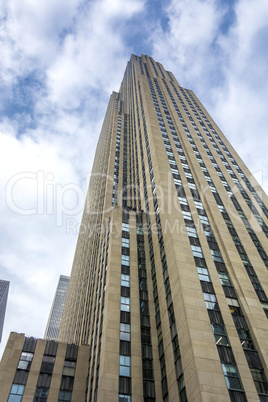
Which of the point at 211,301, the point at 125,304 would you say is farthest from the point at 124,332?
the point at 211,301

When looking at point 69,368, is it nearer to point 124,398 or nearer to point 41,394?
point 41,394

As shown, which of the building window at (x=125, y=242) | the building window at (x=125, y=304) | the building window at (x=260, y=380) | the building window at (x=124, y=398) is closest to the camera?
the building window at (x=260, y=380)

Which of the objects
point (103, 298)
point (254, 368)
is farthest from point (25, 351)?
point (254, 368)

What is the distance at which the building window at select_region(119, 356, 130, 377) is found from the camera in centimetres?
3631

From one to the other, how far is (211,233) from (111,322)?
67.8 ft

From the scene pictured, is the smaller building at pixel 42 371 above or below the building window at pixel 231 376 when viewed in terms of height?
above

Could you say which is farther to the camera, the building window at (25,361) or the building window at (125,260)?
the building window at (125,260)

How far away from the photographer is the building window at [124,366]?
36.3 metres

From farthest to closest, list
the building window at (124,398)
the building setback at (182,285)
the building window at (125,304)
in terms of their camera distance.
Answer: the building window at (125,304)
the building window at (124,398)
the building setback at (182,285)

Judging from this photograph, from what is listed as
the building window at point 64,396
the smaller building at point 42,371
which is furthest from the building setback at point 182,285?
the building window at point 64,396

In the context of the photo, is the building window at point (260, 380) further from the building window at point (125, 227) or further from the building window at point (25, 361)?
the building window at point (125, 227)

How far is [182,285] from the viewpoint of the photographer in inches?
1518

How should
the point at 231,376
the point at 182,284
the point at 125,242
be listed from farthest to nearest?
the point at 125,242 → the point at 182,284 → the point at 231,376

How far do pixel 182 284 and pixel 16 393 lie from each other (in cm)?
2428
